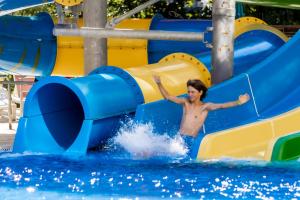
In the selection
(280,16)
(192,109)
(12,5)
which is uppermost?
(12,5)

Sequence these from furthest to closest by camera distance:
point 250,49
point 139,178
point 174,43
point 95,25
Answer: point 174,43 < point 250,49 < point 95,25 < point 139,178

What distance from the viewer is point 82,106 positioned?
6770 mm

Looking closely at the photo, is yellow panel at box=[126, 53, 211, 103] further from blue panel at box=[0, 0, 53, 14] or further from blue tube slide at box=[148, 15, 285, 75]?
blue panel at box=[0, 0, 53, 14]

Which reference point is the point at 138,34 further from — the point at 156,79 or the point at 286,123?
the point at 286,123

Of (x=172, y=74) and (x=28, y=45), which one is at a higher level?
(x=28, y=45)

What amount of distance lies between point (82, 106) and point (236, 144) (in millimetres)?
1500

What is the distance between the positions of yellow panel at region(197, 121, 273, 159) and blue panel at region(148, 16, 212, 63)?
9.37 feet

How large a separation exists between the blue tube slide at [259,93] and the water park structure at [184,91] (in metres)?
0.01

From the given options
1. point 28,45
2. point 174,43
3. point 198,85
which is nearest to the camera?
point 198,85

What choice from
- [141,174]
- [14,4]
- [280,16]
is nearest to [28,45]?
[14,4]

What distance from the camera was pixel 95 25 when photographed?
8266 millimetres

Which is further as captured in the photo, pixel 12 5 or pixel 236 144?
pixel 12 5

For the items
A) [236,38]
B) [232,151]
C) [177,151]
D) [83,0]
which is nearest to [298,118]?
[232,151]

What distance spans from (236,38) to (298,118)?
2.18 m
